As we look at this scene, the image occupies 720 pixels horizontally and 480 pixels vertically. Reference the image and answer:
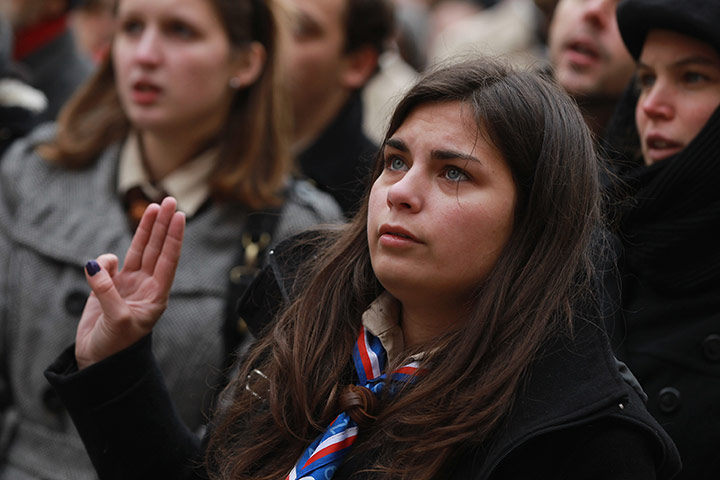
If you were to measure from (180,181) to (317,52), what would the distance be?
125 centimetres

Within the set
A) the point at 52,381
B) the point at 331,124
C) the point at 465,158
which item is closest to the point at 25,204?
the point at 52,381

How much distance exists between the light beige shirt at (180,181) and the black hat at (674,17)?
1646 mm

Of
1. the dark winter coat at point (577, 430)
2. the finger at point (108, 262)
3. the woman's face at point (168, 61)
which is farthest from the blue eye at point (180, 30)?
the dark winter coat at point (577, 430)

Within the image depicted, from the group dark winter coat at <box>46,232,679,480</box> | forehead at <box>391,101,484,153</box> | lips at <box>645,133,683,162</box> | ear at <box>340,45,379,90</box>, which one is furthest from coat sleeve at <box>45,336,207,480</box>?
ear at <box>340,45,379,90</box>

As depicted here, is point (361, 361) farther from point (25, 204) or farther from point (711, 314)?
point (25, 204)

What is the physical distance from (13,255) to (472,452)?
2147 millimetres

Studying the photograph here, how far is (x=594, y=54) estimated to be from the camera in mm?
3535

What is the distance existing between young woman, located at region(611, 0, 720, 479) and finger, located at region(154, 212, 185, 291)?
1.14 meters

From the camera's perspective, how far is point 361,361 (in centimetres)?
226

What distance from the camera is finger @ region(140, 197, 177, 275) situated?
2.61m

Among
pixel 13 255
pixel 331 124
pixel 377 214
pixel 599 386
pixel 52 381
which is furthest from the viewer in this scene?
pixel 331 124

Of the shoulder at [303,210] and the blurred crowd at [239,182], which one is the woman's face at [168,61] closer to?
the blurred crowd at [239,182]

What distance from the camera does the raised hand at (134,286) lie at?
101 inches

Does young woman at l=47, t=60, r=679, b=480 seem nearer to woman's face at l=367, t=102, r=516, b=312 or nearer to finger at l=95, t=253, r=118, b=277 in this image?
woman's face at l=367, t=102, r=516, b=312
